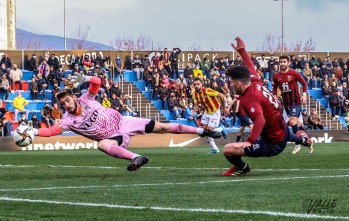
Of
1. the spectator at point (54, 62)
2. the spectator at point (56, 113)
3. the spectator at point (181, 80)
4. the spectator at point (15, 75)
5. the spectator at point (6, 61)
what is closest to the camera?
the spectator at point (56, 113)

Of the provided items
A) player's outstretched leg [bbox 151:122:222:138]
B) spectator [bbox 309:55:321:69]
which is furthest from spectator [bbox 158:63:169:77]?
player's outstretched leg [bbox 151:122:222:138]

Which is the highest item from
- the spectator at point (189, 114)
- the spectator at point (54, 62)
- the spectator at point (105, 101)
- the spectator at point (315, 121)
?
the spectator at point (54, 62)

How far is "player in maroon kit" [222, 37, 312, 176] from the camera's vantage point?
12.7m

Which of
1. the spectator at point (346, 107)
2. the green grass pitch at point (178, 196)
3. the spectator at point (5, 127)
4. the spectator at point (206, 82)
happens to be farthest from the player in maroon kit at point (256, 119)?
the spectator at point (346, 107)

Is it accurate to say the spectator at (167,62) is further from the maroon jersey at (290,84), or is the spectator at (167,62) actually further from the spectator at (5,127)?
the maroon jersey at (290,84)

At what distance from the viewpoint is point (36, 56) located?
47656mm

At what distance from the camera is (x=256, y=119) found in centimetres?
1266

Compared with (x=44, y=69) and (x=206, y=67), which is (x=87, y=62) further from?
(x=206, y=67)

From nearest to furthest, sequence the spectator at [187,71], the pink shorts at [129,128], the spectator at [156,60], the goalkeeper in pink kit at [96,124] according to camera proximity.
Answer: the goalkeeper in pink kit at [96,124] < the pink shorts at [129,128] < the spectator at [156,60] < the spectator at [187,71]

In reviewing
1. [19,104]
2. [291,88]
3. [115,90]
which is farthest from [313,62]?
[291,88]

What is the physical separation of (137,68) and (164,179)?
1373 inches

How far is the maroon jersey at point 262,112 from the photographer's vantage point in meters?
12.7

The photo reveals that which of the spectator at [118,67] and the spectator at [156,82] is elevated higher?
the spectator at [118,67]

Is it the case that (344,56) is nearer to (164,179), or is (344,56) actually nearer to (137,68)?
(137,68)
